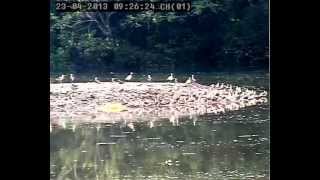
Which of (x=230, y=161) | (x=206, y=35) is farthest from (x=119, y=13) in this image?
(x=230, y=161)

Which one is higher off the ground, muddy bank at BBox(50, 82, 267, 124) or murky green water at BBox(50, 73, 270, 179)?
muddy bank at BBox(50, 82, 267, 124)

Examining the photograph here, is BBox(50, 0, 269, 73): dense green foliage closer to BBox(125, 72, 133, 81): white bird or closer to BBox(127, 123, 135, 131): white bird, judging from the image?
BBox(125, 72, 133, 81): white bird

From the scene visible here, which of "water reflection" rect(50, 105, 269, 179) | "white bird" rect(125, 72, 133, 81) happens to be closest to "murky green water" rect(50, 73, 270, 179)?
"water reflection" rect(50, 105, 269, 179)

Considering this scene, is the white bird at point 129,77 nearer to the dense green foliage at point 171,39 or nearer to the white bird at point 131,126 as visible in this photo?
the dense green foliage at point 171,39

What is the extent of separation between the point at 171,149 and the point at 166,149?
2cm

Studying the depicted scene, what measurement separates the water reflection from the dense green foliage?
226 mm

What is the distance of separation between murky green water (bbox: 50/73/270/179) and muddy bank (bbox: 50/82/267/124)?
33 millimetres

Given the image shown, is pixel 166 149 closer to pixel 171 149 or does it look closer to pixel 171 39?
pixel 171 149

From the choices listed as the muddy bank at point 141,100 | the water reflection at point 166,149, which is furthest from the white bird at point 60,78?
the water reflection at point 166,149

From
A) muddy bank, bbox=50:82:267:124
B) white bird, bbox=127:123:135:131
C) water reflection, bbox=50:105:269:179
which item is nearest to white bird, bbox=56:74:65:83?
muddy bank, bbox=50:82:267:124

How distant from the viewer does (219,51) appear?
2.69m

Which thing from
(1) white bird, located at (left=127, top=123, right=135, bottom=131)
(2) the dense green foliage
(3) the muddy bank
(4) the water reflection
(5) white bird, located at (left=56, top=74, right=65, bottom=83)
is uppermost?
(2) the dense green foliage

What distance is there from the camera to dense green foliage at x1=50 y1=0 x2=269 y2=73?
265cm

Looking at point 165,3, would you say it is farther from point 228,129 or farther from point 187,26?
point 228,129
